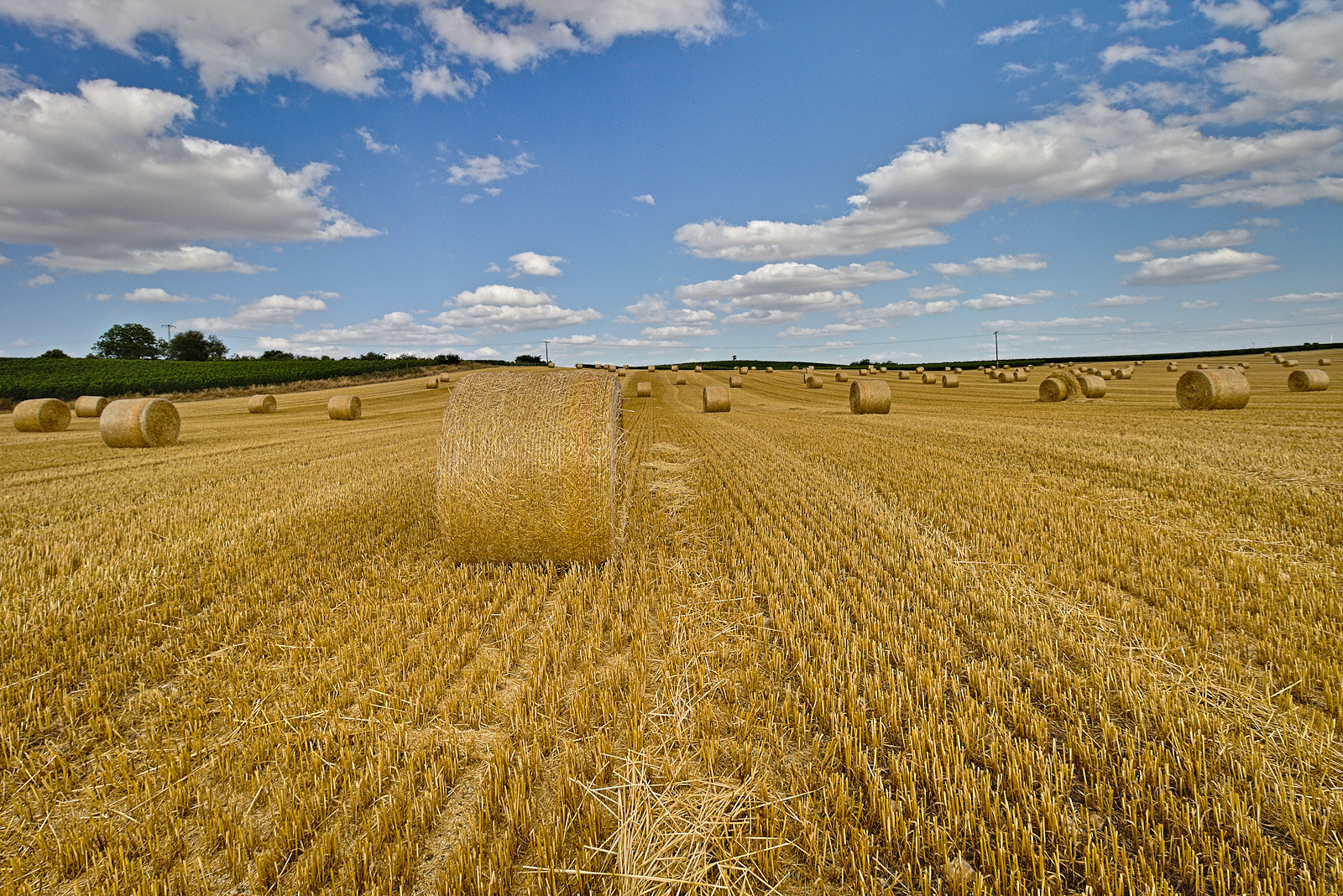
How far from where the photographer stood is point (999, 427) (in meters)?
15.1

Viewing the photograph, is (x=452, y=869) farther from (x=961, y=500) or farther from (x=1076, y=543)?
(x=961, y=500)

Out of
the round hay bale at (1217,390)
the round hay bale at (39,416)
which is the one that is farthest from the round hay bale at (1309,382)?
the round hay bale at (39,416)

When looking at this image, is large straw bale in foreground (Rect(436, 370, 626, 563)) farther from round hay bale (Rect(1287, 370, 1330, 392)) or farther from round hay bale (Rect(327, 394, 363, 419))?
round hay bale (Rect(1287, 370, 1330, 392))

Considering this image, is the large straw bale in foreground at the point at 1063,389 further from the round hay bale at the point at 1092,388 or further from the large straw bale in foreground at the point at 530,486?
the large straw bale in foreground at the point at 530,486

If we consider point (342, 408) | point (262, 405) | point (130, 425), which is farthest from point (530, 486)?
point (262, 405)

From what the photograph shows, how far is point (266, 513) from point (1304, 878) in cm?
941

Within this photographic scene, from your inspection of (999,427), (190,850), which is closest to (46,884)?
(190,850)

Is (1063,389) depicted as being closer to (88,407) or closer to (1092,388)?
(1092,388)

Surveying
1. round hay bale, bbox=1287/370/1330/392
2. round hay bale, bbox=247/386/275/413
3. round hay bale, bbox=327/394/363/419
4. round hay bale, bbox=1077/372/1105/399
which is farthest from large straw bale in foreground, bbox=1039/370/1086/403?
round hay bale, bbox=247/386/275/413

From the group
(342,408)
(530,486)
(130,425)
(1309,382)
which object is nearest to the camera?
(530,486)

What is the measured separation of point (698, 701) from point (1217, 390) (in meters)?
22.4

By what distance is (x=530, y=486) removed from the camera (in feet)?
19.1

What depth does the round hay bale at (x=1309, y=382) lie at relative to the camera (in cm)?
2373

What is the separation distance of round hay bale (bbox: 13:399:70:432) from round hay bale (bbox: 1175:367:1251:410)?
3744cm
